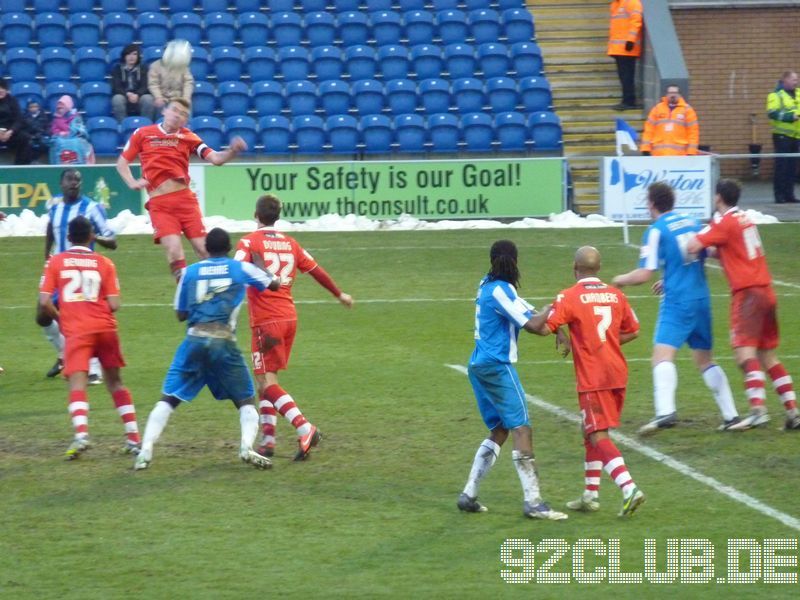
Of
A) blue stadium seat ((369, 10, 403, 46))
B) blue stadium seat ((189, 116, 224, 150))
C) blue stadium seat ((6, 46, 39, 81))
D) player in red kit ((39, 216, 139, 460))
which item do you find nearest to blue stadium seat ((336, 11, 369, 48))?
blue stadium seat ((369, 10, 403, 46))

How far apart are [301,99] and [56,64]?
16.3 feet

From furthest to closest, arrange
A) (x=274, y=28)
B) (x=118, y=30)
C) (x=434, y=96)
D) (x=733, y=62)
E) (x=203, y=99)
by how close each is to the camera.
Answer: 1. (x=733, y=62)
2. (x=274, y=28)
3. (x=118, y=30)
4. (x=434, y=96)
5. (x=203, y=99)

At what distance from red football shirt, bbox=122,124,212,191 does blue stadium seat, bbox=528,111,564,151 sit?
1398cm

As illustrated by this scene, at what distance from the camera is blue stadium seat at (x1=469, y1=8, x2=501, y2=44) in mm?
29312

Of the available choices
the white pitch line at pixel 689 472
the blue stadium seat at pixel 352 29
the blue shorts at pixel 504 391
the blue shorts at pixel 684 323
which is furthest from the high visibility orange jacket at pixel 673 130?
the blue shorts at pixel 504 391

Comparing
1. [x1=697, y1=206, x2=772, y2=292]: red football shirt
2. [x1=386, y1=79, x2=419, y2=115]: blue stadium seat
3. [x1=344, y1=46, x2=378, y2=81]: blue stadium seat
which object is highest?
[x1=344, y1=46, x2=378, y2=81]: blue stadium seat

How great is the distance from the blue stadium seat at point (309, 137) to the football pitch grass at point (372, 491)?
11201mm

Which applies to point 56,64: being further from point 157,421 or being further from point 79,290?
point 157,421

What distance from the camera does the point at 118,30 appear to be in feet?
91.9

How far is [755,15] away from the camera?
97.9 ft

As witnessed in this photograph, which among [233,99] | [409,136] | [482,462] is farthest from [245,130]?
[482,462]

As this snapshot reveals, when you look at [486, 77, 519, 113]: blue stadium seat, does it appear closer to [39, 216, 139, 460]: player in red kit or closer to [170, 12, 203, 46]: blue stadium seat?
[170, 12, 203, 46]: blue stadium seat

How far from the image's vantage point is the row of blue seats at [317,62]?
89.4ft

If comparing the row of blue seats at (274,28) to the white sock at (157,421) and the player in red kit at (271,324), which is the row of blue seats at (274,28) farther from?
the white sock at (157,421)
